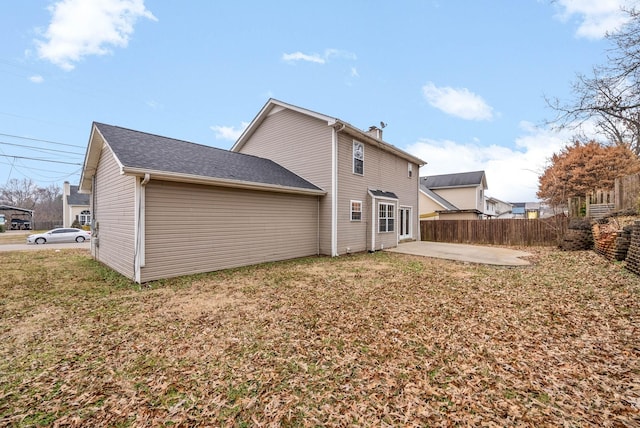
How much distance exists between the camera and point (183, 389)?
2.72 m

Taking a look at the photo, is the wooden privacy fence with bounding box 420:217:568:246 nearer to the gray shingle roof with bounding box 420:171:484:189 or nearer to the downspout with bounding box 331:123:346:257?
the downspout with bounding box 331:123:346:257

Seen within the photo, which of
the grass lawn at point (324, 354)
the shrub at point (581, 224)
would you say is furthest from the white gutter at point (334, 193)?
the shrub at point (581, 224)

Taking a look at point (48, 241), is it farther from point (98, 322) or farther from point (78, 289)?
point (98, 322)

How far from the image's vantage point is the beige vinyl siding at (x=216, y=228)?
704 centimetres

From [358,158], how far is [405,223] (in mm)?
6395

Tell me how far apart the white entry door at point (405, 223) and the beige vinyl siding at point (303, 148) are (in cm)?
666

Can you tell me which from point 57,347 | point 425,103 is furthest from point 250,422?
point 425,103

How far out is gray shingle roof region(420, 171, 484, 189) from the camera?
25.5 meters

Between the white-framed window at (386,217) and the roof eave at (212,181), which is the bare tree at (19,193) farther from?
the white-framed window at (386,217)

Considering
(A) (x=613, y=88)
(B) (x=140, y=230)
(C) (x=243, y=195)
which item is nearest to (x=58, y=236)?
(B) (x=140, y=230)

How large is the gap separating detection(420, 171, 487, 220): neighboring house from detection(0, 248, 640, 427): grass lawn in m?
16.8

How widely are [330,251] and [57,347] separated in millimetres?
8426

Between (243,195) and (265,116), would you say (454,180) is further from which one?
(243,195)

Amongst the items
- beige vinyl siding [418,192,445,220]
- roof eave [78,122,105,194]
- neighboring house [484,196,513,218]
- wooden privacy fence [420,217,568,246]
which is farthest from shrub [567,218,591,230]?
neighboring house [484,196,513,218]
